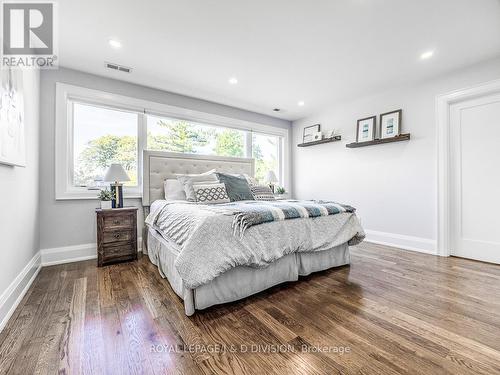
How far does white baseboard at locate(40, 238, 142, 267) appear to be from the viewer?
8.94ft

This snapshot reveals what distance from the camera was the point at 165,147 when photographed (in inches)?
143

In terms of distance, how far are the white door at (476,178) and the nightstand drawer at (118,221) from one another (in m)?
4.20

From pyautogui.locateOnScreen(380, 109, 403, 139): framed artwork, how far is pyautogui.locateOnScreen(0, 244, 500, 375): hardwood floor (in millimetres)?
2063

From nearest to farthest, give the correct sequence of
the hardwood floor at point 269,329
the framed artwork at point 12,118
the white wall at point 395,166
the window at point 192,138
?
the hardwood floor at point 269,329 < the framed artwork at point 12,118 < the white wall at point 395,166 < the window at point 192,138

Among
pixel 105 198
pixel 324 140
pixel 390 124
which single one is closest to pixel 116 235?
pixel 105 198

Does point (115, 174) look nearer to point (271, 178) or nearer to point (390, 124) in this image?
point (271, 178)

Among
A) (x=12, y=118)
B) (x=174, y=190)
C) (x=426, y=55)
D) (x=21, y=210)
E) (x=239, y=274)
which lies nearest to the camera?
(x=12, y=118)

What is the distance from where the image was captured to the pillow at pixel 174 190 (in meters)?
3.10

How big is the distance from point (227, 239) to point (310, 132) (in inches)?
143

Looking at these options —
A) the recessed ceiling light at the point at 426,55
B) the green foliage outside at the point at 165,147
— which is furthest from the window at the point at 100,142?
the recessed ceiling light at the point at 426,55

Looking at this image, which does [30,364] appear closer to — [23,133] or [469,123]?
[23,133]

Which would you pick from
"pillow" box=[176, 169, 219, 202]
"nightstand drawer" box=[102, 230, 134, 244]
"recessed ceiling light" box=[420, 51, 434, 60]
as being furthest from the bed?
"recessed ceiling light" box=[420, 51, 434, 60]

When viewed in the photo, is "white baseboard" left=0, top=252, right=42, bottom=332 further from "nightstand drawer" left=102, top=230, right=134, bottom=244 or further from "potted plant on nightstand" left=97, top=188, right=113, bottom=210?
"potted plant on nightstand" left=97, top=188, right=113, bottom=210

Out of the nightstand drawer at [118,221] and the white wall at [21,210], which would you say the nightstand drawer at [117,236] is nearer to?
the nightstand drawer at [118,221]
